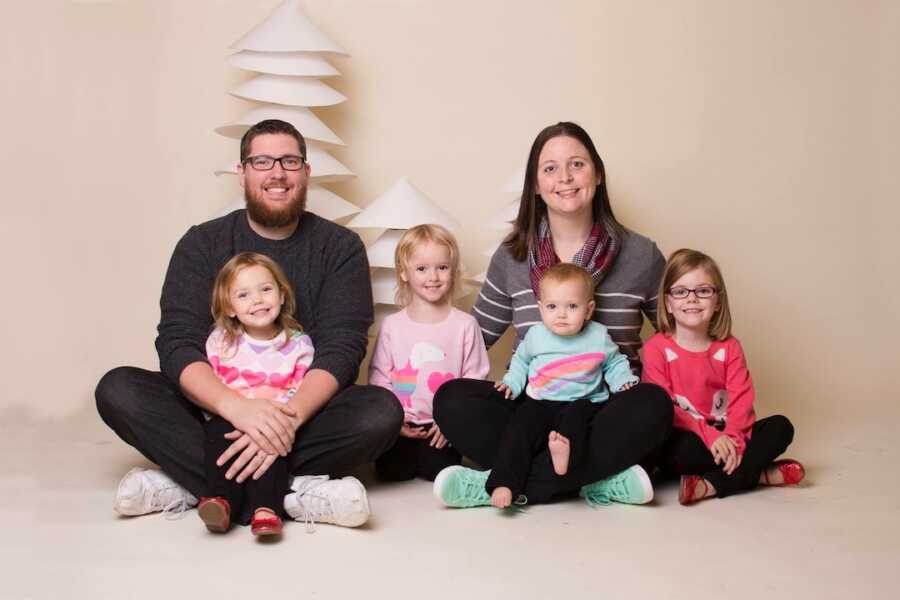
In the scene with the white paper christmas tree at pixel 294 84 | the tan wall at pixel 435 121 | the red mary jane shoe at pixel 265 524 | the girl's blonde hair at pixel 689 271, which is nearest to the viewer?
the red mary jane shoe at pixel 265 524

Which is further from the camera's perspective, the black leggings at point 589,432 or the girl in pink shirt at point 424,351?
the girl in pink shirt at point 424,351

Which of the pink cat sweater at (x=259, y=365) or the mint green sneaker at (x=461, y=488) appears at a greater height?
the pink cat sweater at (x=259, y=365)

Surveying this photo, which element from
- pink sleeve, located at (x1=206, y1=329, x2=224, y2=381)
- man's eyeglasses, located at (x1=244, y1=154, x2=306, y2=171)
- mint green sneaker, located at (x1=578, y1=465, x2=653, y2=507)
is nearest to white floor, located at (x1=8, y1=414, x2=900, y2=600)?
mint green sneaker, located at (x1=578, y1=465, x2=653, y2=507)

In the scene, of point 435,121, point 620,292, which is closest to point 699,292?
point 620,292

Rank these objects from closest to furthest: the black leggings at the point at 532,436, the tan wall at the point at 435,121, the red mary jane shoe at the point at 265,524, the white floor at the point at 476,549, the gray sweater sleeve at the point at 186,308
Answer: the white floor at the point at 476,549, the red mary jane shoe at the point at 265,524, the black leggings at the point at 532,436, the gray sweater sleeve at the point at 186,308, the tan wall at the point at 435,121

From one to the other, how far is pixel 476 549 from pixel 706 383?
85 cm

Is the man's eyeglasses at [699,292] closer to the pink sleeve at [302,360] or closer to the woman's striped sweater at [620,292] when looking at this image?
the woman's striped sweater at [620,292]

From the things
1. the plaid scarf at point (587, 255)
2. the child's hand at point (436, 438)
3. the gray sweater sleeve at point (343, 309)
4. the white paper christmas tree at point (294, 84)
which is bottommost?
the child's hand at point (436, 438)

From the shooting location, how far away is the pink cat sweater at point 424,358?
3.08 m

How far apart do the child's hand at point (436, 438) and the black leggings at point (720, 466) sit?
0.58 meters

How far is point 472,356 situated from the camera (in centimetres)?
312

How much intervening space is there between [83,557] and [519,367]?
1166 millimetres

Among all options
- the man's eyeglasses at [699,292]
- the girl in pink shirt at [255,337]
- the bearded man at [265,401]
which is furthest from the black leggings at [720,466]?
the girl in pink shirt at [255,337]

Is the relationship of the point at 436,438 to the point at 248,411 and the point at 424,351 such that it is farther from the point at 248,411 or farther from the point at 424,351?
the point at 248,411
